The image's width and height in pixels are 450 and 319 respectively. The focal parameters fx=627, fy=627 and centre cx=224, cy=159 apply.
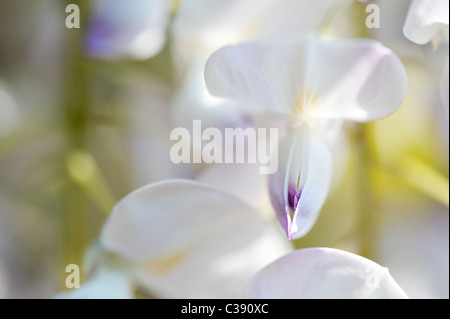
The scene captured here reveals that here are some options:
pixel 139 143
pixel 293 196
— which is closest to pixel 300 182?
pixel 293 196

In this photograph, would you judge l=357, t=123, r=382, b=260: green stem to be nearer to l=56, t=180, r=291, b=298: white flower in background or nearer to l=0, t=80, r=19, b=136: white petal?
l=56, t=180, r=291, b=298: white flower in background

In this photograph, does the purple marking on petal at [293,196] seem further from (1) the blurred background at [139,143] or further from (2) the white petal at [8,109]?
(2) the white petal at [8,109]

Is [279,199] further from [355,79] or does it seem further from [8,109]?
[8,109]

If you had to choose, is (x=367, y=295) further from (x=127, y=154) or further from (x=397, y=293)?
(x=127, y=154)

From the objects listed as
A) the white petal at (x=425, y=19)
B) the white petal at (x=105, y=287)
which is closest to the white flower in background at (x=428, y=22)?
the white petal at (x=425, y=19)
